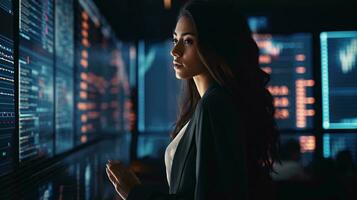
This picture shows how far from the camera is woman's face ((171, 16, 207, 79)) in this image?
83 centimetres

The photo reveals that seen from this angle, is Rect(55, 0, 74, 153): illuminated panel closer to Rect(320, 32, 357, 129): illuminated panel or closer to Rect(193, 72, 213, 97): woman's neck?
Rect(193, 72, 213, 97): woman's neck

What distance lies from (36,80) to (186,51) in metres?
0.77

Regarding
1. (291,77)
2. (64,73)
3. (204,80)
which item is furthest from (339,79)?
(204,80)

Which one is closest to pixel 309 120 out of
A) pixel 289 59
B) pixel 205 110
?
pixel 289 59

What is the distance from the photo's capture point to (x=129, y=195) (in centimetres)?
76

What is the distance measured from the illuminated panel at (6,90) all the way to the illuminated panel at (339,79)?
114 inches

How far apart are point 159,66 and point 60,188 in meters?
2.28

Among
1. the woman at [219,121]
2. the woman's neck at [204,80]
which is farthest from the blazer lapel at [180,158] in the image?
the woman's neck at [204,80]

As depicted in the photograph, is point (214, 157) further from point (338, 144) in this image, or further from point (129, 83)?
point (129, 83)

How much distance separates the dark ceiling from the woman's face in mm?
2593

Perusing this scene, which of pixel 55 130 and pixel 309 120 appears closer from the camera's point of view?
pixel 55 130

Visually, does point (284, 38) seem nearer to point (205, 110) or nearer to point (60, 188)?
point (60, 188)

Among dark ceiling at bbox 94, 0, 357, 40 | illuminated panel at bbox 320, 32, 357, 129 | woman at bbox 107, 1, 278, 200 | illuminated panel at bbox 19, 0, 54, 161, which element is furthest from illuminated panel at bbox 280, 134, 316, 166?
woman at bbox 107, 1, 278, 200

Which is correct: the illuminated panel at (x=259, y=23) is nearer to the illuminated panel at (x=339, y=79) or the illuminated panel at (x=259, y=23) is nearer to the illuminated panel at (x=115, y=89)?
the illuminated panel at (x=339, y=79)
